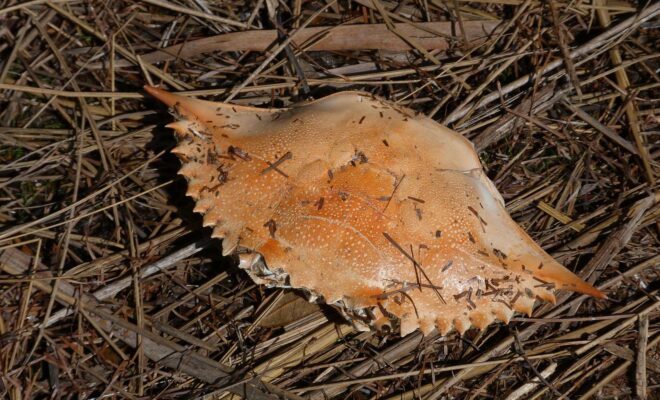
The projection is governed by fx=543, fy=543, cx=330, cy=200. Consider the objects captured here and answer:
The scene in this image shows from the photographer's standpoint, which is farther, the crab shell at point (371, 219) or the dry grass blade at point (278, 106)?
the dry grass blade at point (278, 106)

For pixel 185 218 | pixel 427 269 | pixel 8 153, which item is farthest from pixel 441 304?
pixel 8 153

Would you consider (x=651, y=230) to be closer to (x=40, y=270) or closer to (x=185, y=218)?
(x=185, y=218)

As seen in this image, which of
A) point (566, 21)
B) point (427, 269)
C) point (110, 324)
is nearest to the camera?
point (427, 269)

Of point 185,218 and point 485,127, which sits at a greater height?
point 485,127

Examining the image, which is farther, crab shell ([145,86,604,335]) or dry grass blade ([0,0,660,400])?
dry grass blade ([0,0,660,400])
